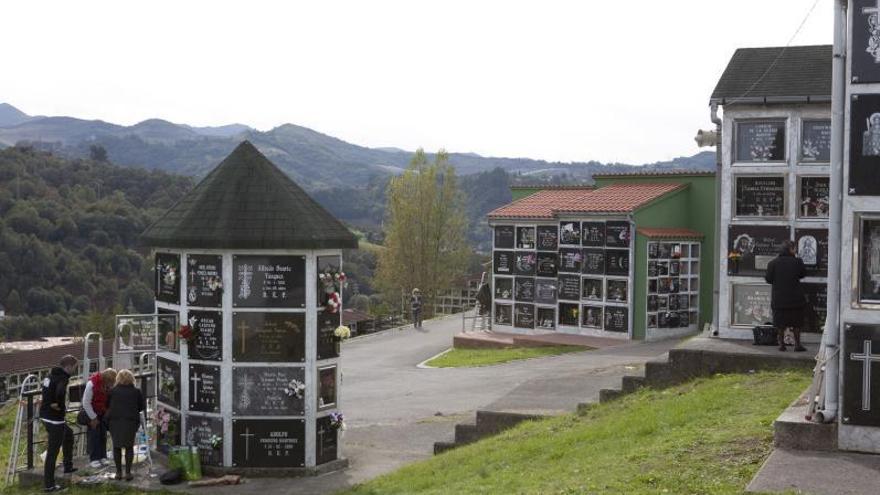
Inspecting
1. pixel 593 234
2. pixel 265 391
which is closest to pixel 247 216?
pixel 265 391

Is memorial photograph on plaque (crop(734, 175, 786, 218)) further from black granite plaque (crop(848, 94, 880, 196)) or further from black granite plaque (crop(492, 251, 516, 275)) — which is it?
black granite plaque (crop(492, 251, 516, 275))

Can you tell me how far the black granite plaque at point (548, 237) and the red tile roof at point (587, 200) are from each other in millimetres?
366

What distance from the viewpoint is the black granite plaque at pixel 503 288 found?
29.8m

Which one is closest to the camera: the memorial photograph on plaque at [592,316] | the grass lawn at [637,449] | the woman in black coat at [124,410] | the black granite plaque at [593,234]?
the grass lawn at [637,449]

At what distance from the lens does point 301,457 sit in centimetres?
1377

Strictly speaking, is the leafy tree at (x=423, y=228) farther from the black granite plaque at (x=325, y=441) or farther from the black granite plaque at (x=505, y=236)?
the black granite plaque at (x=325, y=441)

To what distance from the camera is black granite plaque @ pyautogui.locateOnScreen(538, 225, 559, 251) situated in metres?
28.8

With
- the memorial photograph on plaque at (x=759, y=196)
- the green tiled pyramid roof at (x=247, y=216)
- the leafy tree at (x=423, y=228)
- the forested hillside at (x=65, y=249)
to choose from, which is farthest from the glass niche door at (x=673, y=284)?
the forested hillside at (x=65, y=249)

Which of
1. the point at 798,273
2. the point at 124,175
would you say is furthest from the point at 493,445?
the point at 124,175

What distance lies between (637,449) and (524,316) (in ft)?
63.8

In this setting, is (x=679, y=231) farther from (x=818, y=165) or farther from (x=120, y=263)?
(x=120, y=263)

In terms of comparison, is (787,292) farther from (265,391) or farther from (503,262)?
(503,262)

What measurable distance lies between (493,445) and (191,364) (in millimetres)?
4449

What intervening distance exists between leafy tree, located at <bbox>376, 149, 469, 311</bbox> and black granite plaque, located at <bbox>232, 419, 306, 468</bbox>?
1352 inches
